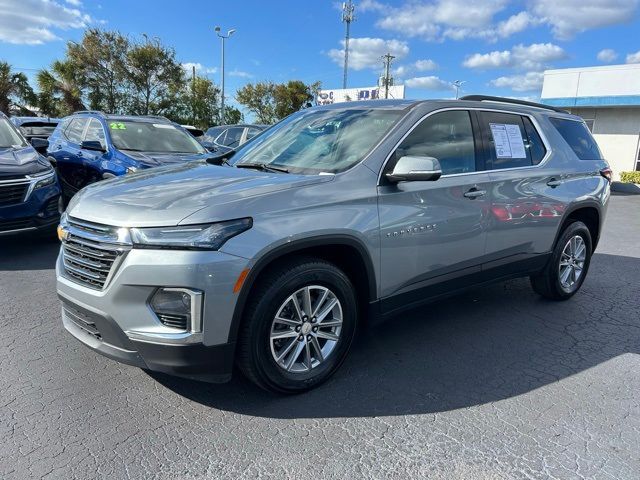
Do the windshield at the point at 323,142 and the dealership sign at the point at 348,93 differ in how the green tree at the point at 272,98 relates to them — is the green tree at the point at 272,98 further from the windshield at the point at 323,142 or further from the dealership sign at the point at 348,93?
the windshield at the point at 323,142

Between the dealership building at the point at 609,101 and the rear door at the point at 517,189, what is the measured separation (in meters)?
16.9

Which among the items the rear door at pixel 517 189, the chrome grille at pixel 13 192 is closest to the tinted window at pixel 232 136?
the chrome grille at pixel 13 192

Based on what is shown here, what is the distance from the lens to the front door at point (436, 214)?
3295 millimetres

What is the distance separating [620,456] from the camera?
8.49 ft

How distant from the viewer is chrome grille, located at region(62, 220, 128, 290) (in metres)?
2.65

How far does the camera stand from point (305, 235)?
2.83 m

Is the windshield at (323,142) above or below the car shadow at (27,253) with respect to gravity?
above

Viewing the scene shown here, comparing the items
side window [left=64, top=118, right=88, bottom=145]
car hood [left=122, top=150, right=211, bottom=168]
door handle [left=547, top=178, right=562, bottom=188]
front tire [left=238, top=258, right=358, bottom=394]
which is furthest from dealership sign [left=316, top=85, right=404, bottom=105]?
front tire [left=238, top=258, right=358, bottom=394]

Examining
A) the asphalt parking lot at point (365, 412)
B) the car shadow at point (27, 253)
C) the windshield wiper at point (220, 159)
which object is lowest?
the asphalt parking lot at point (365, 412)

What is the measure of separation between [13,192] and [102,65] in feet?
95.3

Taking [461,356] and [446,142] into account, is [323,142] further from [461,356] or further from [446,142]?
[461,356]

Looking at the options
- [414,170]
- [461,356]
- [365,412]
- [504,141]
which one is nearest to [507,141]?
[504,141]

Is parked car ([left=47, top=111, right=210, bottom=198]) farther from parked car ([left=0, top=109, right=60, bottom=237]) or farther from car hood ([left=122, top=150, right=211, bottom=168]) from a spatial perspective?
parked car ([left=0, top=109, right=60, bottom=237])

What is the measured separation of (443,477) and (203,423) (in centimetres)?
134
